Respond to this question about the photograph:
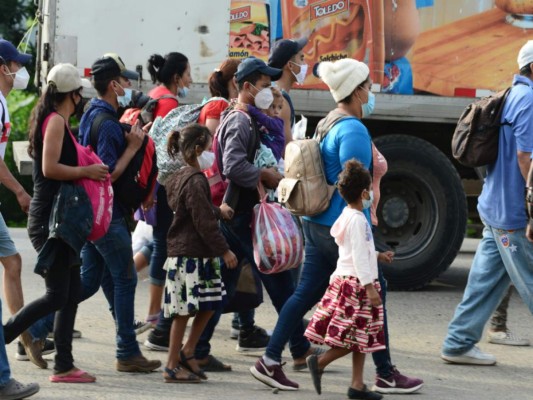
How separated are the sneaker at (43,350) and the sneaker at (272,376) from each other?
4.33 ft

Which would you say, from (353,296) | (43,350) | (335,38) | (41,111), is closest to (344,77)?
(353,296)

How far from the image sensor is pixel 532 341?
821 centimetres

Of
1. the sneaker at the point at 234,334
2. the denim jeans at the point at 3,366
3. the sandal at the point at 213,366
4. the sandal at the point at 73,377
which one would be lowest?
the sneaker at the point at 234,334

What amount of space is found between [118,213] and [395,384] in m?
1.75

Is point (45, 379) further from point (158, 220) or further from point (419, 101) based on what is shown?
point (419, 101)

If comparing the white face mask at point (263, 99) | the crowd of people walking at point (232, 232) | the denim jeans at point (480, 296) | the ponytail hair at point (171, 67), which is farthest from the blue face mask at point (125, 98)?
the denim jeans at point (480, 296)

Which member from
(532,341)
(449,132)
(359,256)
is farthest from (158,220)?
(449,132)

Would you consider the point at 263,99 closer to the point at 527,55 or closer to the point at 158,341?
the point at 527,55

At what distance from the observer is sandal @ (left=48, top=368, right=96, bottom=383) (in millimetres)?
6625

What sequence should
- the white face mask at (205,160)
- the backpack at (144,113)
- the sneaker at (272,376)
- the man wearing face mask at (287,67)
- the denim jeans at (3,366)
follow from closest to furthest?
the denim jeans at (3,366) < the sneaker at (272,376) < the white face mask at (205,160) < the man wearing face mask at (287,67) < the backpack at (144,113)

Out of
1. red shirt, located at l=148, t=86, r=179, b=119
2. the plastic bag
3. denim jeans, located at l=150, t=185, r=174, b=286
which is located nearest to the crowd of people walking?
the plastic bag

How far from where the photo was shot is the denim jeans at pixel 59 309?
6.45 metres

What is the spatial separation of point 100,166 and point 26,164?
3328 millimetres

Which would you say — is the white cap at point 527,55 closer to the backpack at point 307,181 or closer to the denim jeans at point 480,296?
the denim jeans at point 480,296
